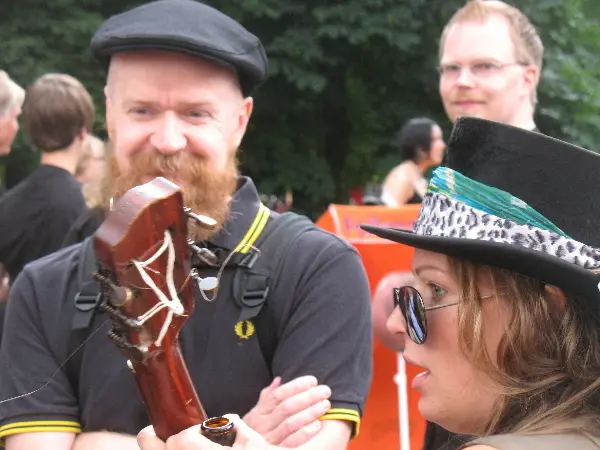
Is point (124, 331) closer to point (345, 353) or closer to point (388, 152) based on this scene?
point (345, 353)

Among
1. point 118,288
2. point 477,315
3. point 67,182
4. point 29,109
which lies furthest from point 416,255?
point 29,109

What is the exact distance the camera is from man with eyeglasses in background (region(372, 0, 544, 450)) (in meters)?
3.35

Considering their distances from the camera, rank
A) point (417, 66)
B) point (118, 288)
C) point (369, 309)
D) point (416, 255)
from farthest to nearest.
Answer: point (417, 66), point (369, 309), point (416, 255), point (118, 288)

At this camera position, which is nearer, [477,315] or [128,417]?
[477,315]


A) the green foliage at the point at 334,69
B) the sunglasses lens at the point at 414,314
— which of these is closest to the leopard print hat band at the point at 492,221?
the sunglasses lens at the point at 414,314

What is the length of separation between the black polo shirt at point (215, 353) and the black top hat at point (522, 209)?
0.49 metres

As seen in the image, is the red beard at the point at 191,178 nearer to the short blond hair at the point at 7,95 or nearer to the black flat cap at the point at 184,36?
the black flat cap at the point at 184,36

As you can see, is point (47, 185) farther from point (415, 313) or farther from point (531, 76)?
point (415, 313)

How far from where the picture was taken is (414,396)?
162 inches

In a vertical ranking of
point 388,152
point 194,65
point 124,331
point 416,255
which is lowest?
point 388,152

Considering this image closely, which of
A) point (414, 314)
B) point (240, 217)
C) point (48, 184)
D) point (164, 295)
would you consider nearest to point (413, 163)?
point (48, 184)

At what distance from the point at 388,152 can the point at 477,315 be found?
11.5 m

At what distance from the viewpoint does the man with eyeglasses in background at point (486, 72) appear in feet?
11.0

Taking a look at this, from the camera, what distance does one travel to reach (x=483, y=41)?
11.3 feet
